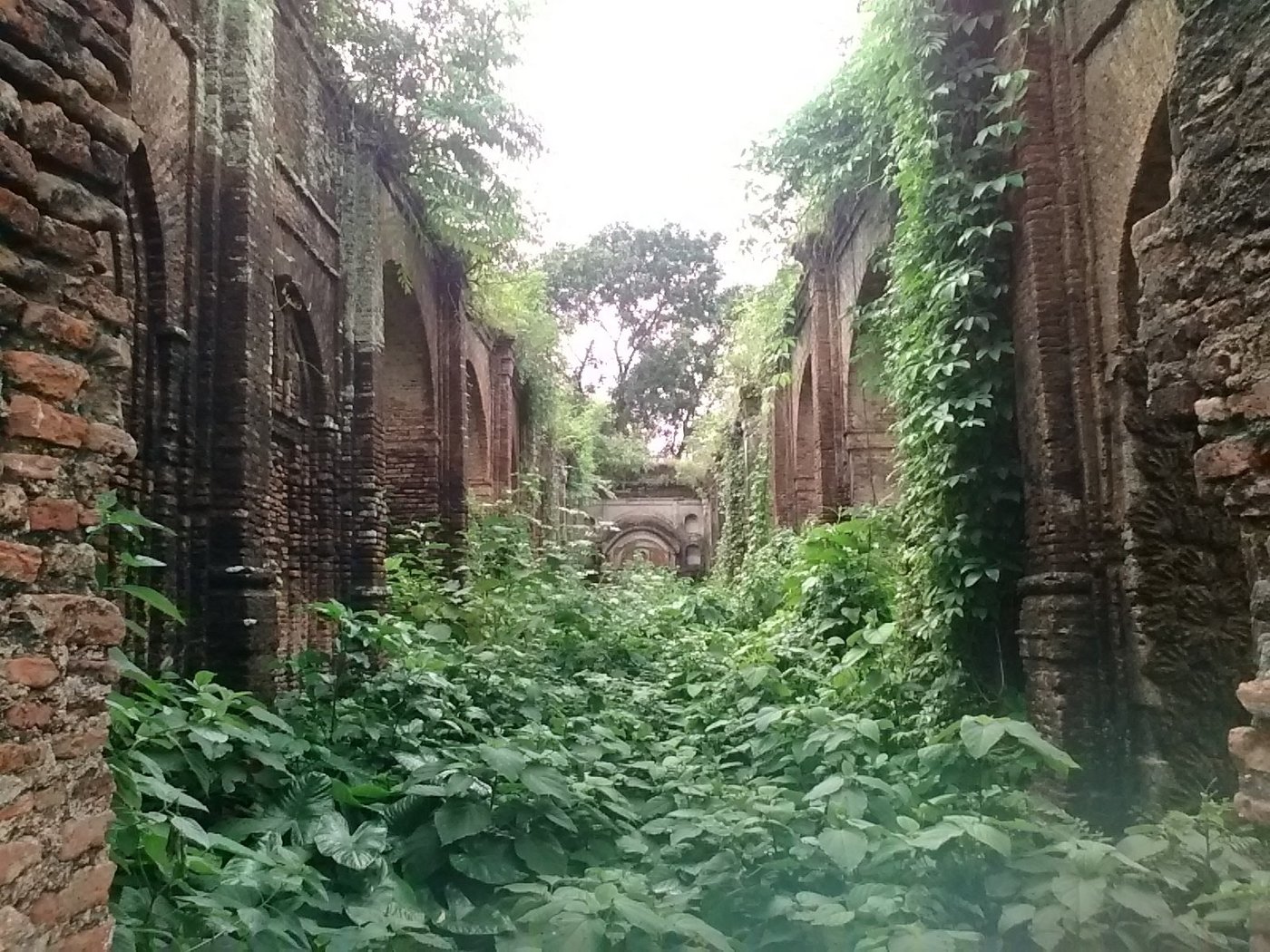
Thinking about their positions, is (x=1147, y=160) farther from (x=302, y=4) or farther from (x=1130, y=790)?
(x=302, y=4)

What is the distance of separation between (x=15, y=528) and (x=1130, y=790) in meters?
5.47

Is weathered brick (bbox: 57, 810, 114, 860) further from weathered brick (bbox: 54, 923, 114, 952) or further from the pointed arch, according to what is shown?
the pointed arch

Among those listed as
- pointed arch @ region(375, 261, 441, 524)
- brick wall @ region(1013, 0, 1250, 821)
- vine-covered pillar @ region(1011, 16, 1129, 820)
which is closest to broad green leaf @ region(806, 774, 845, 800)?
brick wall @ region(1013, 0, 1250, 821)

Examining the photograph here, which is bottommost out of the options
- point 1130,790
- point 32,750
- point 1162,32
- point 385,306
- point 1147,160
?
point 1130,790

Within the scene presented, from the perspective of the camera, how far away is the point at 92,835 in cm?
251

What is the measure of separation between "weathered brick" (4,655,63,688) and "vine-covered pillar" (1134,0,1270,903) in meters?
3.03

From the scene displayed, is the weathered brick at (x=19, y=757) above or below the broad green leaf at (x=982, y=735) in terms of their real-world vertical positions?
above

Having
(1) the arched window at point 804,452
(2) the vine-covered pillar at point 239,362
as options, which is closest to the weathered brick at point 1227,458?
(2) the vine-covered pillar at point 239,362

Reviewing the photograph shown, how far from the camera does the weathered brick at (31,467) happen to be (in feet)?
7.54

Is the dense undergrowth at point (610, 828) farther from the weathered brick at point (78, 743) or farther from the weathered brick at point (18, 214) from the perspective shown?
the weathered brick at point (18, 214)

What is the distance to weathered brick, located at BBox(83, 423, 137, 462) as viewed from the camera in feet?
8.39

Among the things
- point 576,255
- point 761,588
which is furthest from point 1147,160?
point 576,255

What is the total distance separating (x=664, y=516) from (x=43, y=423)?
3368 centimetres

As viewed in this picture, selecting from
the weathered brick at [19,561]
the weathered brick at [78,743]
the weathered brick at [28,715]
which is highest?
the weathered brick at [19,561]
